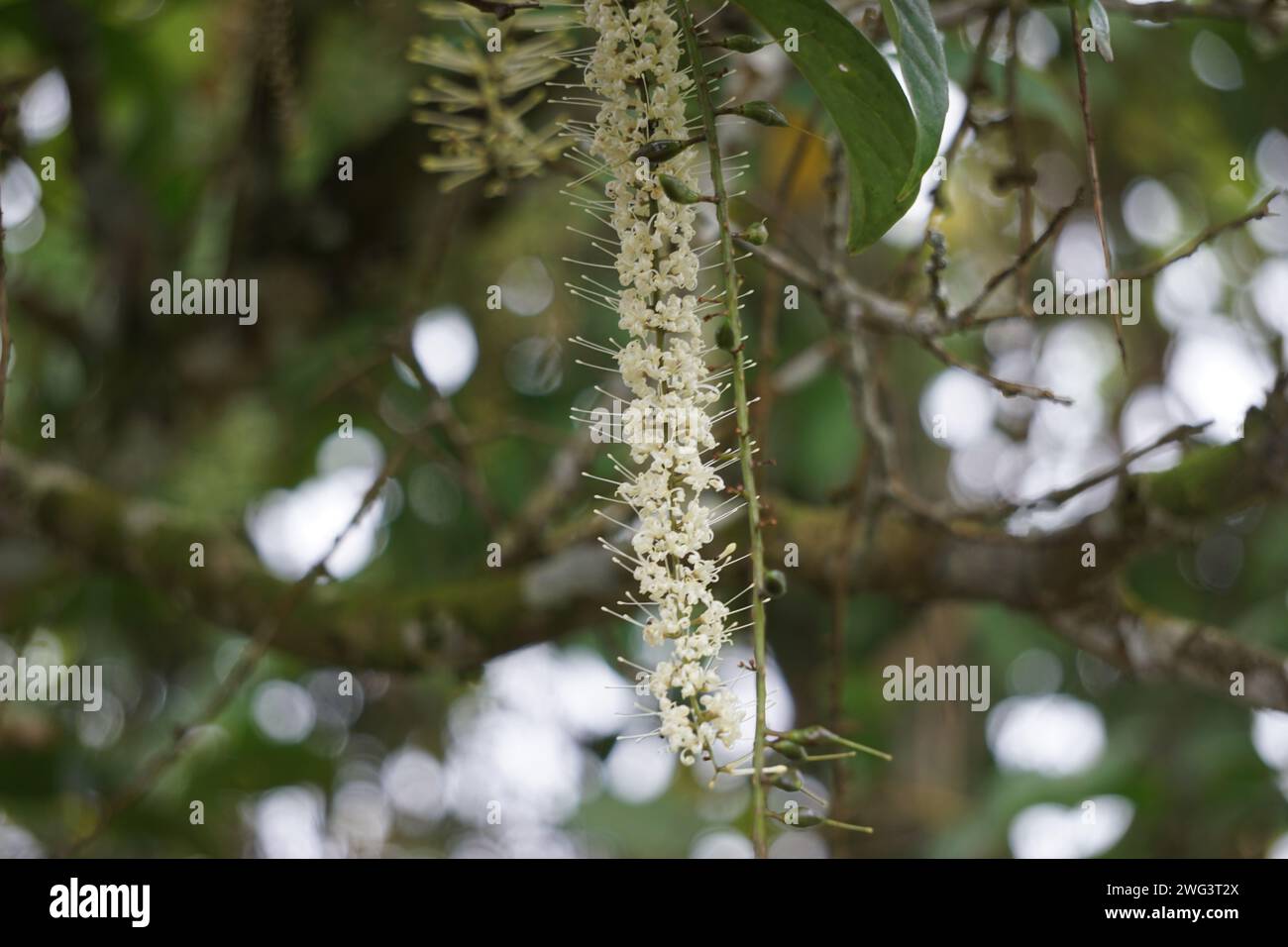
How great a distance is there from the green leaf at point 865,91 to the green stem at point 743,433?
0.07m

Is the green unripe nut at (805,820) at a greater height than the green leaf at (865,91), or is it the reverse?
the green leaf at (865,91)

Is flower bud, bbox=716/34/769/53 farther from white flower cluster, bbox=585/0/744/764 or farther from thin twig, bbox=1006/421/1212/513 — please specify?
thin twig, bbox=1006/421/1212/513

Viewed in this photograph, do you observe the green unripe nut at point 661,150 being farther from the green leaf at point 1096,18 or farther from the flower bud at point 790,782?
the flower bud at point 790,782

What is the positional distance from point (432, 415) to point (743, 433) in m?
0.92

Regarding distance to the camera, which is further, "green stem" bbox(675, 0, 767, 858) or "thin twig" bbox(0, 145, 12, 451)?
"thin twig" bbox(0, 145, 12, 451)

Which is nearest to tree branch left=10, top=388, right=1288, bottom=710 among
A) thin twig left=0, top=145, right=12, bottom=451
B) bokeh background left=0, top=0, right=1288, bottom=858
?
bokeh background left=0, top=0, right=1288, bottom=858

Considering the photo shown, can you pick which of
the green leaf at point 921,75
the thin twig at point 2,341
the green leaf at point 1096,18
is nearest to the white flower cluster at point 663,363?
the green leaf at point 921,75

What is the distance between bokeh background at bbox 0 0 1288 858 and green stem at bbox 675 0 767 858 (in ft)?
2.82

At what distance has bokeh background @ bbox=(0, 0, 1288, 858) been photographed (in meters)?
2.00

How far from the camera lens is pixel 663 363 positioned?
26.2 inches

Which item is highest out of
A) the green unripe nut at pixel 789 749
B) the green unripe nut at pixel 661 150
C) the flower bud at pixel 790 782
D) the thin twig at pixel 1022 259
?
the thin twig at pixel 1022 259

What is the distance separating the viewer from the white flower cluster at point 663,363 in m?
0.63
